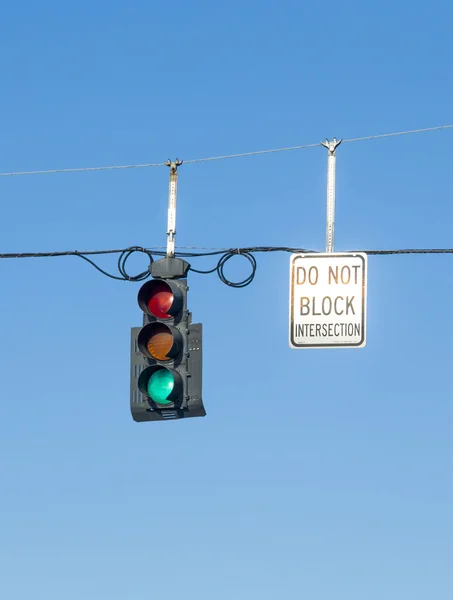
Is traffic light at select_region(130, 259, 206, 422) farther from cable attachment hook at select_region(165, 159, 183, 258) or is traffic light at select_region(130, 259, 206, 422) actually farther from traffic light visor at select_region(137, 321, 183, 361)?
cable attachment hook at select_region(165, 159, 183, 258)

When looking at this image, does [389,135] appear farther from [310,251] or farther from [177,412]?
[177,412]

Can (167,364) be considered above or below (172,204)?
below

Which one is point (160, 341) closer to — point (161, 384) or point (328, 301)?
point (161, 384)

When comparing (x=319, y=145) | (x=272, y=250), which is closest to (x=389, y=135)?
(x=319, y=145)

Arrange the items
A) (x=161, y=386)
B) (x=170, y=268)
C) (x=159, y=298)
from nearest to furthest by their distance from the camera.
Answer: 1. (x=161, y=386)
2. (x=159, y=298)
3. (x=170, y=268)

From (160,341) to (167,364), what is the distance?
197 millimetres

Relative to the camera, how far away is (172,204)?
9617 millimetres

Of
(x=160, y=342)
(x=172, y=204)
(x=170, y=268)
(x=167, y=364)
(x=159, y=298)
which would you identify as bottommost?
(x=167, y=364)

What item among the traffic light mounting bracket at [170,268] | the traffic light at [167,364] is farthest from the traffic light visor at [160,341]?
the traffic light mounting bracket at [170,268]

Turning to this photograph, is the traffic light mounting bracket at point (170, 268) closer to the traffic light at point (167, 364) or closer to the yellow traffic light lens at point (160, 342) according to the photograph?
the traffic light at point (167, 364)

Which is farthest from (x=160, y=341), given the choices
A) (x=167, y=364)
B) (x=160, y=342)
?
(x=167, y=364)

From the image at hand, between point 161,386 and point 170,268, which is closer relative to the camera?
point 161,386

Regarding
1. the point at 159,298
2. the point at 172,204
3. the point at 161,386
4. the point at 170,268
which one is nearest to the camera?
the point at 161,386

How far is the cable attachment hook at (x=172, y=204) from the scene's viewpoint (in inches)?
372
